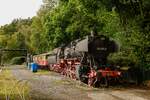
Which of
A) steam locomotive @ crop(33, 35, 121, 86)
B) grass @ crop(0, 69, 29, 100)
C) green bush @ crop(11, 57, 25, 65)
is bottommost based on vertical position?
grass @ crop(0, 69, 29, 100)

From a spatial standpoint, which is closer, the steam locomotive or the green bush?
the steam locomotive

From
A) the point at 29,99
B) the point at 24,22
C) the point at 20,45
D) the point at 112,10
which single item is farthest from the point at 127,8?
the point at 24,22

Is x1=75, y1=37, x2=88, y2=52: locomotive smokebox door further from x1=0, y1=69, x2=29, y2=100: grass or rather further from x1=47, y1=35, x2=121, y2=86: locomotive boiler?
x1=0, y1=69, x2=29, y2=100: grass

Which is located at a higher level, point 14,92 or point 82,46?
point 82,46

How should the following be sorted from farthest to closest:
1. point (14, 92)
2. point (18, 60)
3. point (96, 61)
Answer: point (18, 60)
point (96, 61)
point (14, 92)

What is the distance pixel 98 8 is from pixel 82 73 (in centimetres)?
493

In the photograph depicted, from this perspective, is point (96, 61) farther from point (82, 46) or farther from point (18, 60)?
point (18, 60)

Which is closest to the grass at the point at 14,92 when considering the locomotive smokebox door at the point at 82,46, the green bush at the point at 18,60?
the locomotive smokebox door at the point at 82,46

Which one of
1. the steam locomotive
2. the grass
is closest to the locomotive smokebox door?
the steam locomotive

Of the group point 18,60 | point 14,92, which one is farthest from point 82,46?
point 18,60

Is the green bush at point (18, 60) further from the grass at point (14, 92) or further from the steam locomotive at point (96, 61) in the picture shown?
the grass at point (14, 92)

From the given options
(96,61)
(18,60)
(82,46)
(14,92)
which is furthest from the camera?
(18,60)

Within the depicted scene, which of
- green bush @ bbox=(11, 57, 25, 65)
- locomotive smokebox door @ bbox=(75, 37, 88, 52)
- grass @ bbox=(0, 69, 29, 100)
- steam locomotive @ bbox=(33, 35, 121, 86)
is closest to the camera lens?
grass @ bbox=(0, 69, 29, 100)

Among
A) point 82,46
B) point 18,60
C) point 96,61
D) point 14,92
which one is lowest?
point 14,92
